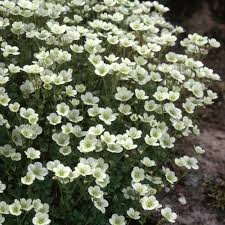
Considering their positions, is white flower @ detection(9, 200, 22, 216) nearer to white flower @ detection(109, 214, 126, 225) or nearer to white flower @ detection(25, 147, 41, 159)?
white flower @ detection(25, 147, 41, 159)

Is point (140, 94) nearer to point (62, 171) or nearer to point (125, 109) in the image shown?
point (125, 109)

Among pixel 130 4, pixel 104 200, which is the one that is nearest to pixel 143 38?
pixel 130 4

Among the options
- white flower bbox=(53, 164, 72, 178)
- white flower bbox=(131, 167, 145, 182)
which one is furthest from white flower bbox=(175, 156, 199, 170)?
white flower bbox=(53, 164, 72, 178)

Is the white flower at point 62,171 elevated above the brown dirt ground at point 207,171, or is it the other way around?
the white flower at point 62,171

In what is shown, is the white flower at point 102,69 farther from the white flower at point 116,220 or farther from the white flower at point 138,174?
the white flower at point 116,220

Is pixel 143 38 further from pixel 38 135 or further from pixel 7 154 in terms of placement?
pixel 7 154

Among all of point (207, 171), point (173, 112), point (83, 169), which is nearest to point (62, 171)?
point (83, 169)

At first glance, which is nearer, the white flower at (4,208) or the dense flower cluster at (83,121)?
the white flower at (4,208)

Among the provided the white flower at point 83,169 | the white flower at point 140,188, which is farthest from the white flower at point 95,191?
the white flower at point 140,188
